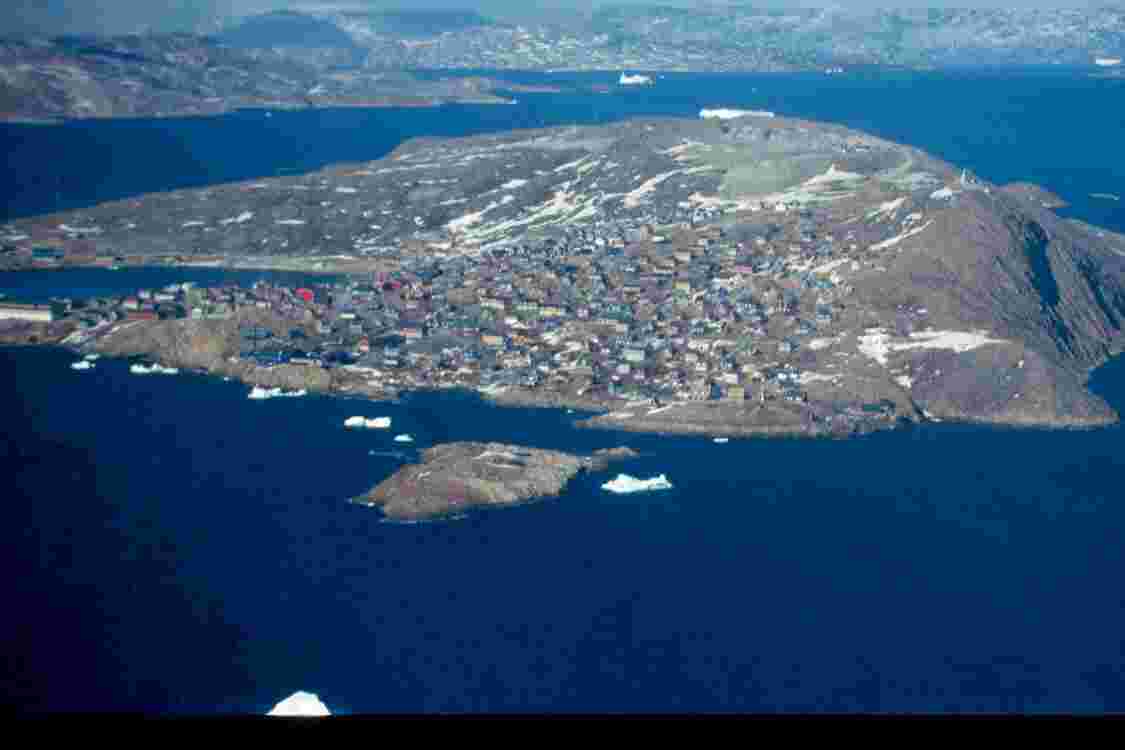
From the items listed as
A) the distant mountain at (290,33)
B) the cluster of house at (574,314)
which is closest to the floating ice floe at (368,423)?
the cluster of house at (574,314)

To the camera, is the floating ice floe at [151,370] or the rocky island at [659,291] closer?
the rocky island at [659,291]

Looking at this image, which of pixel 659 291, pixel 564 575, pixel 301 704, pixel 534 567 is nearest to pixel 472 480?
pixel 534 567

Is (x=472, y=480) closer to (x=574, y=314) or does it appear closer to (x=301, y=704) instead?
(x=301, y=704)

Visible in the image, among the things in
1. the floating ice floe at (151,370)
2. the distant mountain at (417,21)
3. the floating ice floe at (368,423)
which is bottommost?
the distant mountain at (417,21)

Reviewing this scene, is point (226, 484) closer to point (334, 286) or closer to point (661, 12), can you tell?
point (334, 286)

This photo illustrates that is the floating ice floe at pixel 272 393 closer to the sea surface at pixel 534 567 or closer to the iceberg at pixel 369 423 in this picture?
the sea surface at pixel 534 567

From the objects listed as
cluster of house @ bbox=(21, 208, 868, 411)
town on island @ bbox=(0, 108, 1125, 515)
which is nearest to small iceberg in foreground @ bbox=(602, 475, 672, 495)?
town on island @ bbox=(0, 108, 1125, 515)
